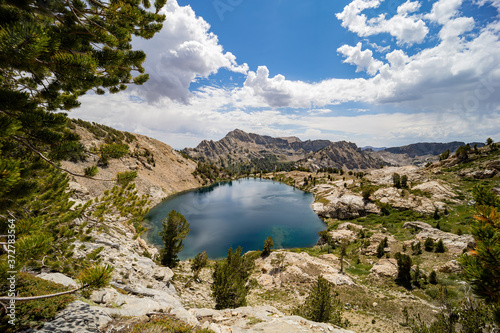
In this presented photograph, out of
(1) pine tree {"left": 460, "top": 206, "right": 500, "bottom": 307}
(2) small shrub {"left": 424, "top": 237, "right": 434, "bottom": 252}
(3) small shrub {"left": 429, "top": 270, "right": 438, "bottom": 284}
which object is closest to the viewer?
(1) pine tree {"left": 460, "top": 206, "right": 500, "bottom": 307}

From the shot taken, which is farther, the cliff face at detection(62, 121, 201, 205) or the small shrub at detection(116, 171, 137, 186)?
the cliff face at detection(62, 121, 201, 205)

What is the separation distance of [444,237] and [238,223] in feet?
151

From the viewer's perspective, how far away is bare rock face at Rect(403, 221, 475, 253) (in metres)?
27.2

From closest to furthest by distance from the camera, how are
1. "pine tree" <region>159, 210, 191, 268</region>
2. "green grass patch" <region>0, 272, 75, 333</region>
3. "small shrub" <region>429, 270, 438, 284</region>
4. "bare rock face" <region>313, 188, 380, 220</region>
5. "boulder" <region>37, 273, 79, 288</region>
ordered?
"green grass patch" <region>0, 272, 75, 333</region> < "boulder" <region>37, 273, 79, 288</region> < "small shrub" <region>429, 270, 438, 284</region> < "pine tree" <region>159, 210, 191, 268</region> < "bare rock face" <region>313, 188, 380, 220</region>

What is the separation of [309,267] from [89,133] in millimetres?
86911

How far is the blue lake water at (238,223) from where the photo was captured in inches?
1748

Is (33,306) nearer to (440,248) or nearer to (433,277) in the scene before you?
(433,277)

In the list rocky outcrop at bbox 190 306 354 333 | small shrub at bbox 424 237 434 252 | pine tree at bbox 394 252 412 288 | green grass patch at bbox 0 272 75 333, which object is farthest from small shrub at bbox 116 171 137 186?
small shrub at bbox 424 237 434 252

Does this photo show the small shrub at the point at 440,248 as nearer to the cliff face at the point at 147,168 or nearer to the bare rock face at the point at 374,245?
the bare rock face at the point at 374,245

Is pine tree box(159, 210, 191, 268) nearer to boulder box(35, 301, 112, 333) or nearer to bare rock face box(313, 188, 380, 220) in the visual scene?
boulder box(35, 301, 112, 333)

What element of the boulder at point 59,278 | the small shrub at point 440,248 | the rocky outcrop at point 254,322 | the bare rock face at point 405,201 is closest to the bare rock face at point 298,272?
the small shrub at point 440,248

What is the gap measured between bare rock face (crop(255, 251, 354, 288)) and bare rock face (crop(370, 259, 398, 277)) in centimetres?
450

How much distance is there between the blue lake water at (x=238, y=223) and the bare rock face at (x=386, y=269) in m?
22.3

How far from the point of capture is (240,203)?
84.4 m
